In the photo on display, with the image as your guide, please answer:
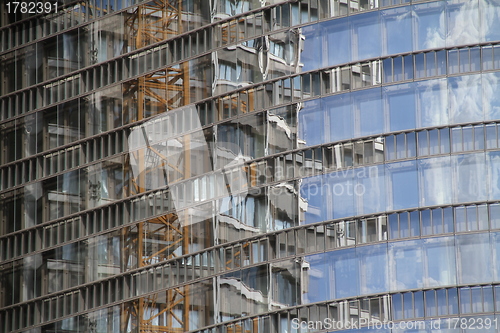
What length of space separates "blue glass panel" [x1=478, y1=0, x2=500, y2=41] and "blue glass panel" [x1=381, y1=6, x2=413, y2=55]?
11.3 ft

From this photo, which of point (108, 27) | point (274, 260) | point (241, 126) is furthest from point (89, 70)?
point (274, 260)

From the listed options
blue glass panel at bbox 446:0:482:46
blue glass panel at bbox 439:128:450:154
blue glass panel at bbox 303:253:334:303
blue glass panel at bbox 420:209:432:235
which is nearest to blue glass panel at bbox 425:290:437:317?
blue glass panel at bbox 420:209:432:235

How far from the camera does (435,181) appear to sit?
66.1m

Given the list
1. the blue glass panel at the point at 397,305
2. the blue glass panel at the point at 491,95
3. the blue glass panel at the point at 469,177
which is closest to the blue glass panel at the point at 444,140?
the blue glass panel at the point at 469,177

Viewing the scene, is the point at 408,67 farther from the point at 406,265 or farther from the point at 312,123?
the point at 406,265

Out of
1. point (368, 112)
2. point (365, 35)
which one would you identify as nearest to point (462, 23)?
point (365, 35)

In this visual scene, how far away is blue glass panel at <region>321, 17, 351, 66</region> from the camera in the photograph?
68125 millimetres

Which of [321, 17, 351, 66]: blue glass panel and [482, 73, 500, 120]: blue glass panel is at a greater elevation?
[321, 17, 351, 66]: blue glass panel

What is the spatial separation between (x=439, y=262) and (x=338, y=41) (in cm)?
1181

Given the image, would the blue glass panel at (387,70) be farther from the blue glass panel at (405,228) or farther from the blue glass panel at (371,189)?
the blue glass panel at (405,228)

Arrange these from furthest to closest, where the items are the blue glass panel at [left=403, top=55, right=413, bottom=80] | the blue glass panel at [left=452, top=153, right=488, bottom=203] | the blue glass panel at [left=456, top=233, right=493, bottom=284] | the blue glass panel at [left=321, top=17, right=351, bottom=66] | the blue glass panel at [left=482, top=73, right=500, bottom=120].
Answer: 1. the blue glass panel at [left=321, top=17, right=351, bottom=66]
2. the blue glass panel at [left=403, top=55, right=413, bottom=80]
3. the blue glass panel at [left=482, top=73, right=500, bottom=120]
4. the blue glass panel at [left=452, top=153, right=488, bottom=203]
5. the blue glass panel at [left=456, top=233, right=493, bottom=284]

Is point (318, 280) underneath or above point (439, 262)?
underneath

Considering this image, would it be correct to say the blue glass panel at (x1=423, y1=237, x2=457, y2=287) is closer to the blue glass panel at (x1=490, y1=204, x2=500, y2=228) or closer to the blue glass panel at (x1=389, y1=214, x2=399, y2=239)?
the blue glass panel at (x1=389, y1=214, x2=399, y2=239)

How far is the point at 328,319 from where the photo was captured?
66000mm
